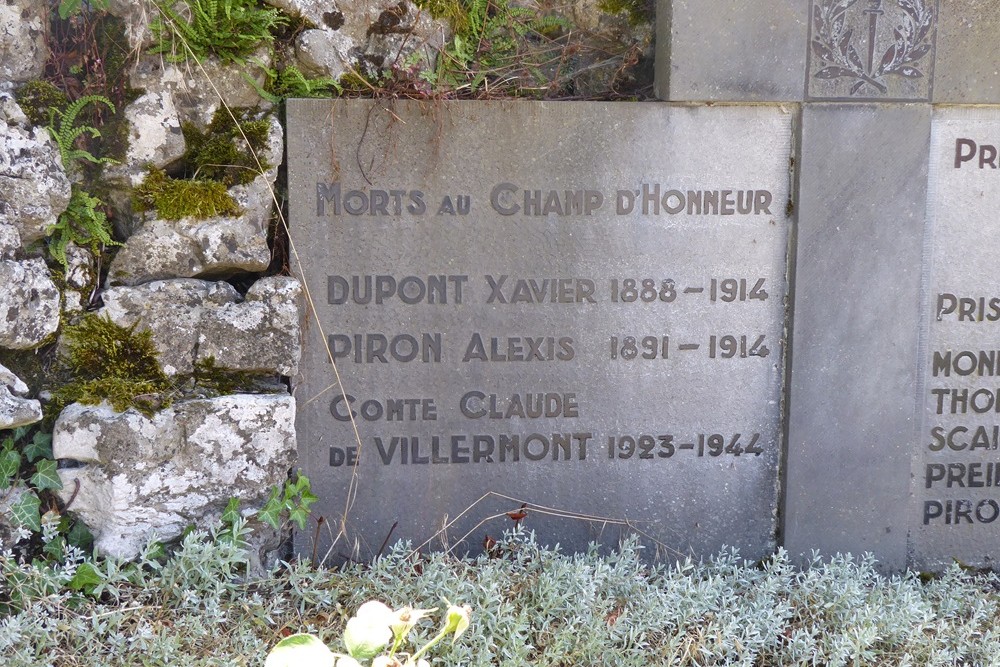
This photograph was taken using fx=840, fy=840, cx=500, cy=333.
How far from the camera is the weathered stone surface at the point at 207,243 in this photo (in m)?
2.65

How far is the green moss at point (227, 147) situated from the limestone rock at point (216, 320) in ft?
1.15

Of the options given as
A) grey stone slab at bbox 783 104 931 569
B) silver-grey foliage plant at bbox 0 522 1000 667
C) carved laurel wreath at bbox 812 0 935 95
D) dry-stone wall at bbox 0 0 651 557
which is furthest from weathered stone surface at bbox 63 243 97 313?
carved laurel wreath at bbox 812 0 935 95

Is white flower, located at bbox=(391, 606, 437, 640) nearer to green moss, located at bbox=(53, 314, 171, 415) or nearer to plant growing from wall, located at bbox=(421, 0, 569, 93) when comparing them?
green moss, located at bbox=(53, 314, 171, 415)

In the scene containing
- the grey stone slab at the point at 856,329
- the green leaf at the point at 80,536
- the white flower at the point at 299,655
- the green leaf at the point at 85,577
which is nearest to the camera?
the white flower at the point at 299,655

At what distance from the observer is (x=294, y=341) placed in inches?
108

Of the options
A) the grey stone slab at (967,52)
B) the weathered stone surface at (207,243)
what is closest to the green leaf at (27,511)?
the weathered stone surface at (207,243)

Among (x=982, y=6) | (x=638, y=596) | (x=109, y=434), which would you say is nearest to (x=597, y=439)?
(x=638, y=596)

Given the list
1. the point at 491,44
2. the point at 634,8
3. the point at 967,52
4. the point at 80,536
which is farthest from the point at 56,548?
the point at 967,52

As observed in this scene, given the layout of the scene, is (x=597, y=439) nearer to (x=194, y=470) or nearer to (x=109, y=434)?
(x=194, y=470)

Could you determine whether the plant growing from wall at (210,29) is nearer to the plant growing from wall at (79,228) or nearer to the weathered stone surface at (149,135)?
the weathered stone surface at (149,135)

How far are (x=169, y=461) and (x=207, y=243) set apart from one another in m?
0.69

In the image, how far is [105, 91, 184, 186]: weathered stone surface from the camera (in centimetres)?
261

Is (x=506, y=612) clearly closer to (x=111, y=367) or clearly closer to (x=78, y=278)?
(x=111, y=367)

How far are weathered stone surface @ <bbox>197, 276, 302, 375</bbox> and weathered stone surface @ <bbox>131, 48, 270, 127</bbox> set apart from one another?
58 centimetres
